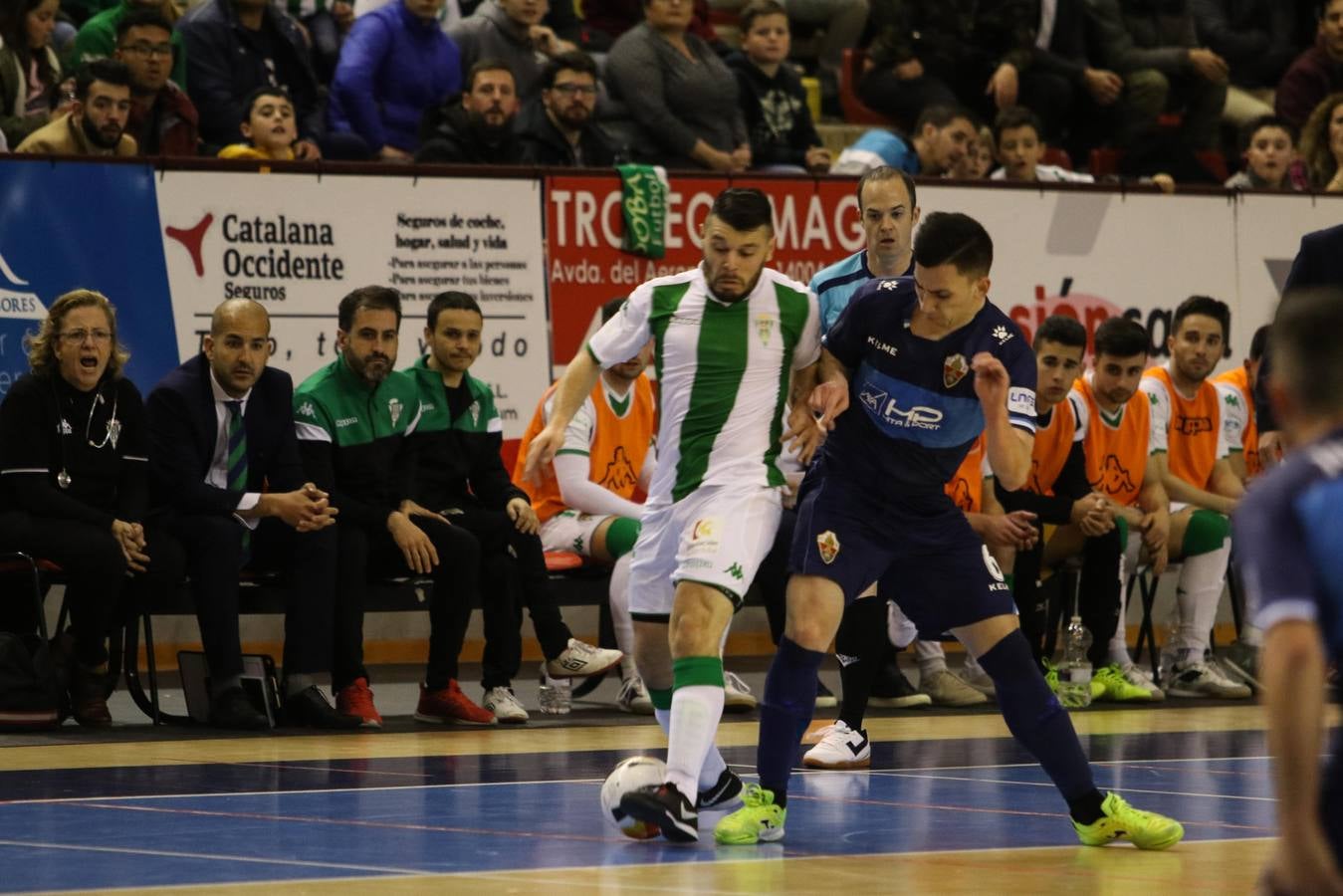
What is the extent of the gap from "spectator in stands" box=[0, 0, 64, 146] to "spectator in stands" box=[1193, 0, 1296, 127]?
30.1 feet

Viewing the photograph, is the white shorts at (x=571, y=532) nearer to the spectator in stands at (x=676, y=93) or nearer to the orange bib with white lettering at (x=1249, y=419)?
the spectator in stands at (x=676, y=93)

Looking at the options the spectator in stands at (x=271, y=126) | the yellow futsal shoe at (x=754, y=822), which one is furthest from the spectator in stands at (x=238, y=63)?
the yellow futsal shoe at (x=754, y=822)

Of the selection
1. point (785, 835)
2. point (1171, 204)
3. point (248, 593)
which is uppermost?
point (1171, 204)

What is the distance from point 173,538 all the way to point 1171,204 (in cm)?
661

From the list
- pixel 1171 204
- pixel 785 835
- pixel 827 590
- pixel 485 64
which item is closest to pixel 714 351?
pixel 827 590

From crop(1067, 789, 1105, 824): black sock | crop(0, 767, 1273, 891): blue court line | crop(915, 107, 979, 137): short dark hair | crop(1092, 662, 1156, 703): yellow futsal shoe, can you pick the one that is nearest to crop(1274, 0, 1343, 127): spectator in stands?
crop(915, 107, 979, 137): short dark hair

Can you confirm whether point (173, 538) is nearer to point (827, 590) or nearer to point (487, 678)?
point (487, 678)

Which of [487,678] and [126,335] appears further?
[126,335]

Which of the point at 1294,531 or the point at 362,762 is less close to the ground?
the point at 1294,531

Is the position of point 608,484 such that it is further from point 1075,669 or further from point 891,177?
point 891,177

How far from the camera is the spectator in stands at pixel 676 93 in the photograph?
12789 mm

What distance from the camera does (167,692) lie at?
10.6 m

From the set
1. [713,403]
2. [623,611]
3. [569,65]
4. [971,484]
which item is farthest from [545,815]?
[569,65]

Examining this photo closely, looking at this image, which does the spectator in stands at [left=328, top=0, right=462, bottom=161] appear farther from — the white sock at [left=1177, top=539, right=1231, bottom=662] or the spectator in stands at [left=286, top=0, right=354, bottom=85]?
the white sock at [left=1177, top=539, right=1231, bottom=662]
